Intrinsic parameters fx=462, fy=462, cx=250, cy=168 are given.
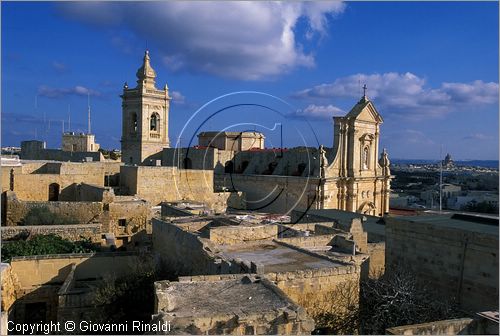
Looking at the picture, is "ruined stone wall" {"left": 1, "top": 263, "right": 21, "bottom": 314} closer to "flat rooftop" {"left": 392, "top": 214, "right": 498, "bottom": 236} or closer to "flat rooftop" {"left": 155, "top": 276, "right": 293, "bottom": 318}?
"flat rooftop" {"left": 155, "top": 276, "right": 293, "bottom": 318}

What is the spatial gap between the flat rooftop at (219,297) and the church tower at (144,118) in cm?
2886

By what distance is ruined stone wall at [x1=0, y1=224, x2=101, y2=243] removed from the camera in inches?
607

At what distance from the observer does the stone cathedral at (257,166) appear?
85.7ft

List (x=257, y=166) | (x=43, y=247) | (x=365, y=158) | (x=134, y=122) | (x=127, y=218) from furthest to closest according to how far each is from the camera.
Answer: (x=134, y=122) → (x=257, y=166) → (x=365, y=158) → (x=127, y=218) → (x=43, y=247)

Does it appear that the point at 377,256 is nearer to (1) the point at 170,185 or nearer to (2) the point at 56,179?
(1) the point at 170,185

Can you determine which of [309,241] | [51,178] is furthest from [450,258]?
[51,178]

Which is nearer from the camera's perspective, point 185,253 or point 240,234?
point 185,253

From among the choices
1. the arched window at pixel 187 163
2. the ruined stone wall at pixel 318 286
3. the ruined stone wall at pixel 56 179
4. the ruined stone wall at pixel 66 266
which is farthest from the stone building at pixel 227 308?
the arched window at pixel 187 163

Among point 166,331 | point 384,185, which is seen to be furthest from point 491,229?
point 384,185

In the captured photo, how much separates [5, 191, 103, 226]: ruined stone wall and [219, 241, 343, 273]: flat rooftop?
28.2 feet

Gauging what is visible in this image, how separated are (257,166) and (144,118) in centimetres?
945

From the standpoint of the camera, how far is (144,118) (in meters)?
35.0

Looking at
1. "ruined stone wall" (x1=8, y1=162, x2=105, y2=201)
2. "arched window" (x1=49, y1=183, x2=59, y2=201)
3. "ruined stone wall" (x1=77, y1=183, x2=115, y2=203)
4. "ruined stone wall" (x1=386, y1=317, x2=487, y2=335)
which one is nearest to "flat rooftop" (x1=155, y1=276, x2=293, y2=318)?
"ruined stone wall" (x1=386, y1=317, x2=487, y2=335)

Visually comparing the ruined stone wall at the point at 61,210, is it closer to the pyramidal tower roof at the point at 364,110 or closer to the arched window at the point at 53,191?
the arched window at the point at 53,191
